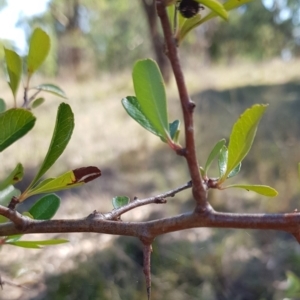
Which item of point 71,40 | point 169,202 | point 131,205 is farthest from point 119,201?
point 71,40

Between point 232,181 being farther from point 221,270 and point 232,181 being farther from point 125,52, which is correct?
point 125,52

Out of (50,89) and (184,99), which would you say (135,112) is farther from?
(50,89)

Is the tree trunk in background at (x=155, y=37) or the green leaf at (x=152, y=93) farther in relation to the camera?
the tree trunk in background at (x=155, y=37)

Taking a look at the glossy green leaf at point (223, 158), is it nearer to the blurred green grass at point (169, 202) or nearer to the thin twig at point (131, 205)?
the thin twig at point (131, 205)

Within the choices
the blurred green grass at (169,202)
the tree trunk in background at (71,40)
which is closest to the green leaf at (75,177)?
the blurred green grass at (169,202)

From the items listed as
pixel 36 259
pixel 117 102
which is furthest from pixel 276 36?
pixel 36 259
